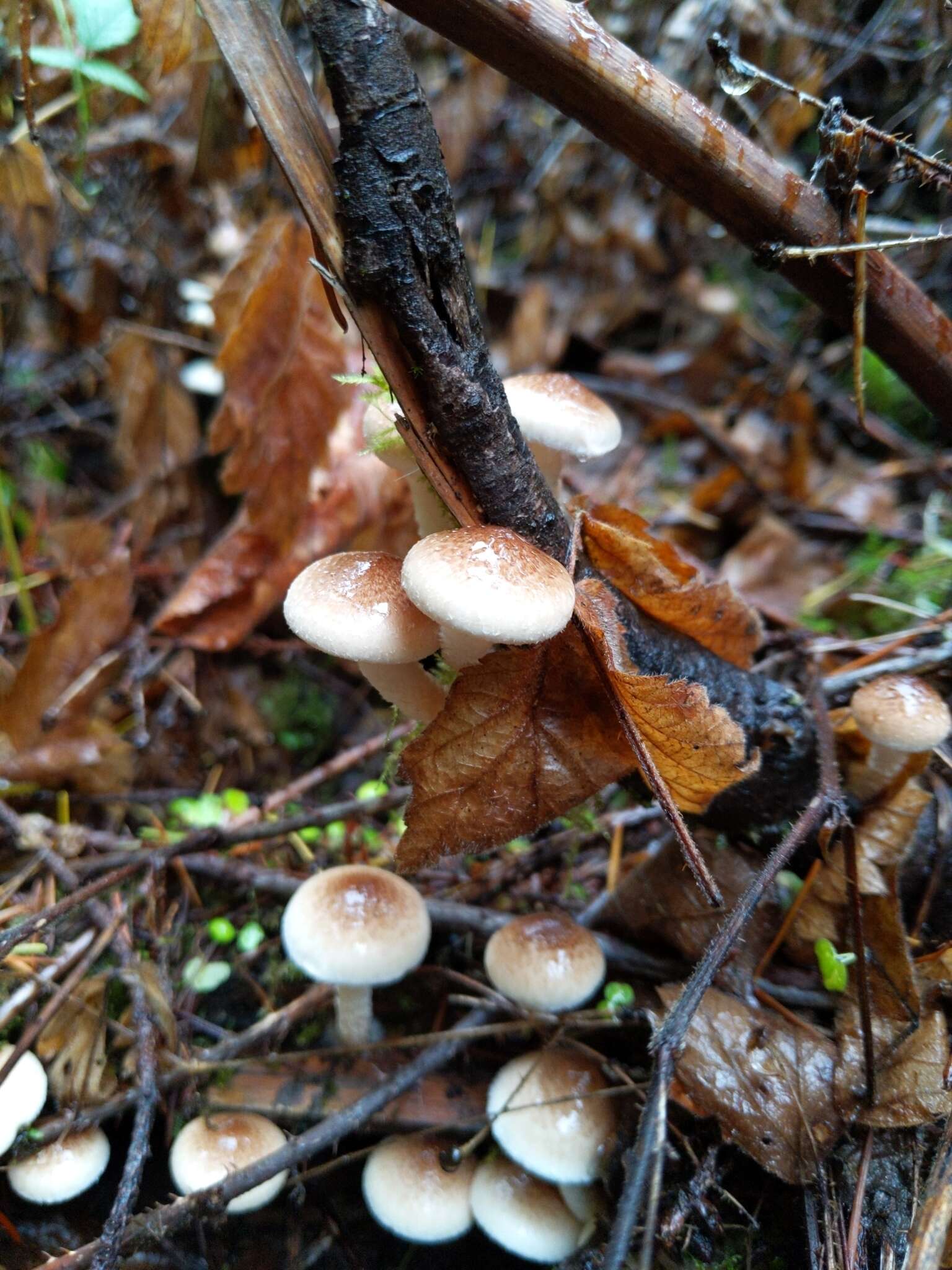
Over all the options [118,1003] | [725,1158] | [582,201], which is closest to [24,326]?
[582,201]

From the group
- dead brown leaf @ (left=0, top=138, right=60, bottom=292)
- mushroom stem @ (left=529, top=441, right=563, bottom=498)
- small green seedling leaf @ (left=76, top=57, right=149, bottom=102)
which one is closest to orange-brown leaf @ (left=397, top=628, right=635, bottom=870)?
mushroom stem @ (left=529, top=441, right=563, bottom=498)

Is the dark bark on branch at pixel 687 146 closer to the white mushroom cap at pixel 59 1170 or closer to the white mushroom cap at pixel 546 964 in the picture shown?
the white mushroom cap at pixel 546 964

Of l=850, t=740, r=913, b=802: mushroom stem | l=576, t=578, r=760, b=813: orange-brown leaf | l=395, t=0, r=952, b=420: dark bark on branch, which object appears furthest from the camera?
l=850, t=740, r=913, b=802: mushroom stem

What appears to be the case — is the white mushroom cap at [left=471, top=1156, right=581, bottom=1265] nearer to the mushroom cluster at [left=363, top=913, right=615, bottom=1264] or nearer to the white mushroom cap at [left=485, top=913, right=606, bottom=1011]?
the mushroom cluster at [left=363, top=913, right=615, bottom=1264]

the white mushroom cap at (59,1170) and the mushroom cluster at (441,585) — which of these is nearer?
the mushroom cluster at (441,585)

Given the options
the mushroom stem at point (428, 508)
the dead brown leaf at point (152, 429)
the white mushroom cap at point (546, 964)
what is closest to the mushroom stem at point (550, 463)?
the mushroom stem at point (428, 508)

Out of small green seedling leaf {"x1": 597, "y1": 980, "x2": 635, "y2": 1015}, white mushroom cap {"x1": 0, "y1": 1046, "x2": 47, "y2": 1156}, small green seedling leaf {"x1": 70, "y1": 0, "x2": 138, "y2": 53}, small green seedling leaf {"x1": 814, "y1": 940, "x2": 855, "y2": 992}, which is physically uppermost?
small green seedling leaf {"x1": 70, "y1": 0, "x2": 138, "y2": 53}
